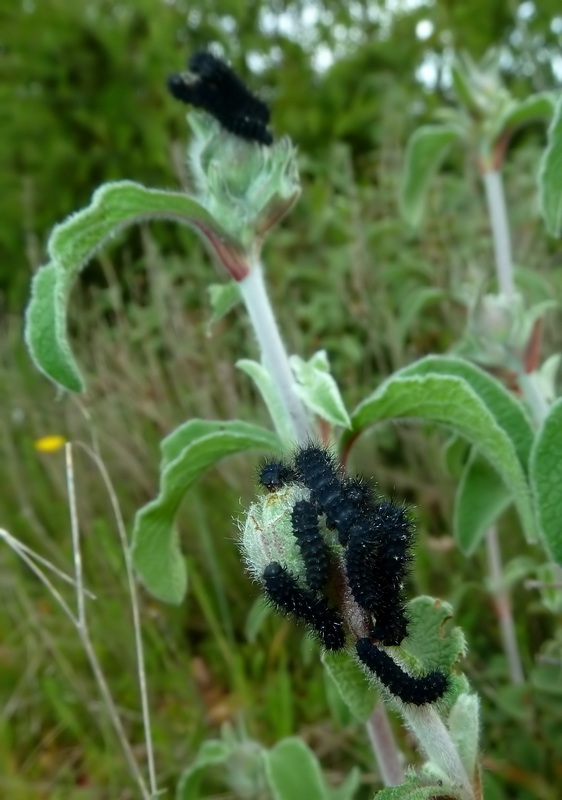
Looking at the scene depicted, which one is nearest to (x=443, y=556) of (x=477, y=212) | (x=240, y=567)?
(x=240, y=567)

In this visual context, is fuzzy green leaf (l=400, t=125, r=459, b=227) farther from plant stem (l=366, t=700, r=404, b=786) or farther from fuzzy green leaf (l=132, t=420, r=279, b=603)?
plant stem (l=366, t=700, r=404, b=786)

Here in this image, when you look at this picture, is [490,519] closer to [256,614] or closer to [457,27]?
[256,614]

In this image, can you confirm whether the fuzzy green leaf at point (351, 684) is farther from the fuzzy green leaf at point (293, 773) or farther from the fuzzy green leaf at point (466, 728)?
the fuzzy green leaf at point (293, 773)

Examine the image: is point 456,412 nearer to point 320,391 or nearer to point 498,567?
point 320,391

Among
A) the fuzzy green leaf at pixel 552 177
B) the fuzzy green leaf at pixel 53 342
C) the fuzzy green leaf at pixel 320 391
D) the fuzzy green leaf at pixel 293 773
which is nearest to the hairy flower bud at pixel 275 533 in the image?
the fuzzy green leaf at pixel 320 391

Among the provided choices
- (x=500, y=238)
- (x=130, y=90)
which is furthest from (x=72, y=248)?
(x=130, y=90)

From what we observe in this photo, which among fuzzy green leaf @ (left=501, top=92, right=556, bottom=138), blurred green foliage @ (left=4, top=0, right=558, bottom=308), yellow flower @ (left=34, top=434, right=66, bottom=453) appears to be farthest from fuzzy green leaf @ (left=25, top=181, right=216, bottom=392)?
blurred green foliage @ (left=4, top=0, right=558, bottom=308)
